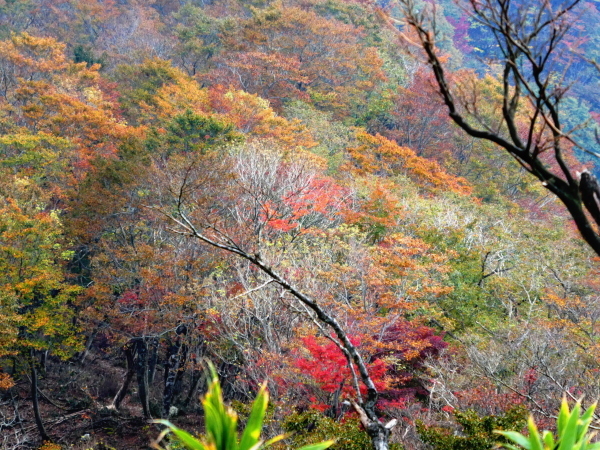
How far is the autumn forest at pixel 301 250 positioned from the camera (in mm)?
4605

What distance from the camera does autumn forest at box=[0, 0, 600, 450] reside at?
4605 millimetres

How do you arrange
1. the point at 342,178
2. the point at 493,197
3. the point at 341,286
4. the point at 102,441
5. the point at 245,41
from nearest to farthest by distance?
the point at 341,286, the point at 102,441, the point at 342,178, the point at 493,197, the point at 245,41

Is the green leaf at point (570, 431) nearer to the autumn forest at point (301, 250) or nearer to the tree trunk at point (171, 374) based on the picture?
the autumn forest at point (301, 250)

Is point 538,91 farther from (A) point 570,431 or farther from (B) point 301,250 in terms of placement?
(B) point 301,250

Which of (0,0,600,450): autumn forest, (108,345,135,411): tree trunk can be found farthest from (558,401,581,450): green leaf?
(108,345,135,411): tree trunk

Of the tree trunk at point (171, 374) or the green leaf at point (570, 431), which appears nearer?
the green leaf at point (570, 431)

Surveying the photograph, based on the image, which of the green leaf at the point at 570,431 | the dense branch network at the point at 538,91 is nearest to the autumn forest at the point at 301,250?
the dense branch network at the point at 538,91

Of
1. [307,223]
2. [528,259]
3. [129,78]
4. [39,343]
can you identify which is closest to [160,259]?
[39,343]

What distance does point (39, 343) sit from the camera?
40.2ft

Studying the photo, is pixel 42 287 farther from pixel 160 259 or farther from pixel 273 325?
pixel 273 325

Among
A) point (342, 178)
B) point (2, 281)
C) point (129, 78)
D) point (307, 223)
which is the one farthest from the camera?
point (129, 78)

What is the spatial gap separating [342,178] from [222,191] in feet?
21.7

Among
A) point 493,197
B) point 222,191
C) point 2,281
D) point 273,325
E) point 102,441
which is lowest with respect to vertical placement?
point 102,441

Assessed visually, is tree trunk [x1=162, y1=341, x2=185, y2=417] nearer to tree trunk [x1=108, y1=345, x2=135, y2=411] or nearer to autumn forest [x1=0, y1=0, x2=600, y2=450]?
autumn forest [x1=0, y1=0, x2=600, y2=450]
